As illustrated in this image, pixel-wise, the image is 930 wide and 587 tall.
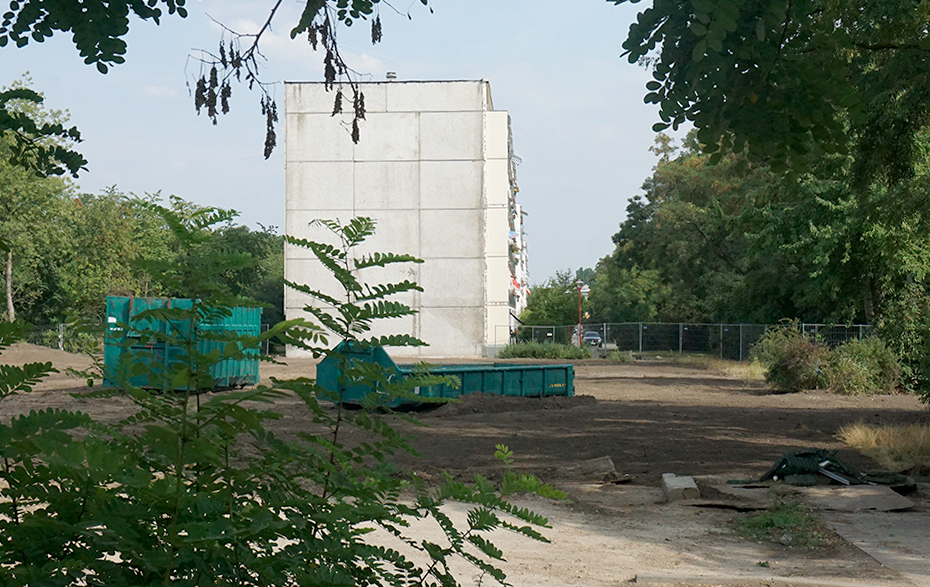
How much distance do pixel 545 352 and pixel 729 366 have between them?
1502 cm

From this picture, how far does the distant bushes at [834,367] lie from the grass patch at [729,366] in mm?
2535

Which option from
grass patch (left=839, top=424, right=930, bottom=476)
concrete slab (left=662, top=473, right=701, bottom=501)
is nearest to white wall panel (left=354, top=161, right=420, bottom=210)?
grass patch (left=839, top=424, right=930, bottom=476)

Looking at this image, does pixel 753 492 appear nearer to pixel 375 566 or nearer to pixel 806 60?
pixel 806 60

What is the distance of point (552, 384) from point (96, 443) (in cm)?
2038

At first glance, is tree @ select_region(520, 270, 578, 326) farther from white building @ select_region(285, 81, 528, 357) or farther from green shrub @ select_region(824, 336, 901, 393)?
green shrub @ select_region(824, 336, 901, 393)

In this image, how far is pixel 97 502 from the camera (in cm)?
272

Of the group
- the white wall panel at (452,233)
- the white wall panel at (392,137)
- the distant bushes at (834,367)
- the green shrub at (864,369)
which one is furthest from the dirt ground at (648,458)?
the white wall panel at (392,137)

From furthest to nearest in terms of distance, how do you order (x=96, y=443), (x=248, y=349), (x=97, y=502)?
1. (x=248, y=349)
2. (x=97, y=502)
3. (x=96, y=443)

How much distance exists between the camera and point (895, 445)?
13.7m

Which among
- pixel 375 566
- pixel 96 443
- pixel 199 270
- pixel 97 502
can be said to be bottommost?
pixel 375 566

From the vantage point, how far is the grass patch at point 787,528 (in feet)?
26.8

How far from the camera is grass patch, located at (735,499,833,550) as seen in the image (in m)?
8.17

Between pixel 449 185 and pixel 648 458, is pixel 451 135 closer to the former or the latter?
pixel 449 185

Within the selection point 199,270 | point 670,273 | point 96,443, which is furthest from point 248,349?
point 670,273
